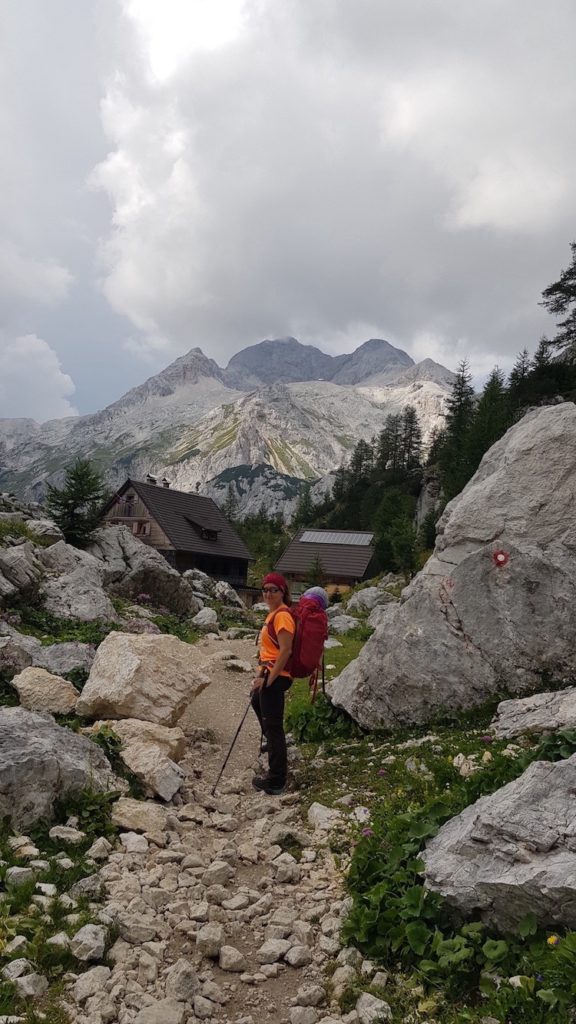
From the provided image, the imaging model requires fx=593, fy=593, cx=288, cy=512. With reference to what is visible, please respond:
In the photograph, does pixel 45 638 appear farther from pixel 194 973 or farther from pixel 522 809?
pixel 522 809

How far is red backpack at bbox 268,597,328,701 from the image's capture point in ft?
30.4

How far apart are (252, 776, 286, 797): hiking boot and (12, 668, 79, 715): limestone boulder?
3775 mm

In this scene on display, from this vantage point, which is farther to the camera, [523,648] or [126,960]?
A: [523,648]

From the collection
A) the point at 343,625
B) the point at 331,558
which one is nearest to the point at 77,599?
the point at 343,625

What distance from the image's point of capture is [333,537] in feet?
248

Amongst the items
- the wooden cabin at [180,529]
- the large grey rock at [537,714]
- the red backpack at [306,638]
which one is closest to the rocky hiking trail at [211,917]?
the red backpack at [306,638]

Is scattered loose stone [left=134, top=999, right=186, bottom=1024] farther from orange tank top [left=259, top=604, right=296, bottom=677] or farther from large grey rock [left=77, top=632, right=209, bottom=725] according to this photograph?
large grey rock [left=77, top=632, right=209, bottom=725]

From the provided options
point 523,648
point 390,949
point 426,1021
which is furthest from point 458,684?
point 426,1021

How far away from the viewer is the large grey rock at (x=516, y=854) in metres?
4.61

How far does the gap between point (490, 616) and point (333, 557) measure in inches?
2395

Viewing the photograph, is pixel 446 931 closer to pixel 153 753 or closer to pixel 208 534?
pixel 153 753

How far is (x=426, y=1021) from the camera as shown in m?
4.21

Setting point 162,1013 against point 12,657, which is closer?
point 162,1013

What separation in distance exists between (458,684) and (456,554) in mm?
3356
